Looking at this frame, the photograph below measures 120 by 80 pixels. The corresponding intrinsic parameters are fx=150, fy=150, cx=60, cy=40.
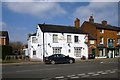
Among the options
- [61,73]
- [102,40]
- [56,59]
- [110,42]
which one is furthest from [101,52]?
[61,73]

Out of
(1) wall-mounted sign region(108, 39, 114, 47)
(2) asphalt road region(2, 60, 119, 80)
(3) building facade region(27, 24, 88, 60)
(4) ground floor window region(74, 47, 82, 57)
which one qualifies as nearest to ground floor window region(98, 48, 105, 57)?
(1) wall-mounted sign region(108, 39, 114, 47)

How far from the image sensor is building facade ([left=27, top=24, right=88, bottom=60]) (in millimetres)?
29953

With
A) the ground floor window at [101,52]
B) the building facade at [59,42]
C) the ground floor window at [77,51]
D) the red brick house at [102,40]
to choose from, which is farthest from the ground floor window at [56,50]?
the ground floor window at [101,52]

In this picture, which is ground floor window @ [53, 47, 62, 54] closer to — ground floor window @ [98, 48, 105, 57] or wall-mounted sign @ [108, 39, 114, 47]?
ground floor window @ [98, 48, 105, 57]

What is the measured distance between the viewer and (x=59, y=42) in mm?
30969

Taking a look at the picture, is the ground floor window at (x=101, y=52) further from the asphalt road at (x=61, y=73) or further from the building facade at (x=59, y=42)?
the asphalt road at (x=61, y=73)

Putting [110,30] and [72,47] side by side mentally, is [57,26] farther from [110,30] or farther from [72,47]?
[110,30]

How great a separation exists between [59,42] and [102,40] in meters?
13.1

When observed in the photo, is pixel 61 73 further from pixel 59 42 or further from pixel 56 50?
pixel 59 42

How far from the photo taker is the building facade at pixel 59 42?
29953 millimetres

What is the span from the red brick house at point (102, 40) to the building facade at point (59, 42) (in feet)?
10.7

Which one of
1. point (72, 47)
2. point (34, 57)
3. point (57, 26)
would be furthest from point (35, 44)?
point (72, 47)

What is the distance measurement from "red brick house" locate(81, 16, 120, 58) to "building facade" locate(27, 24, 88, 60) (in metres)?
3.25

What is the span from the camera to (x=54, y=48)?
1201 inches
